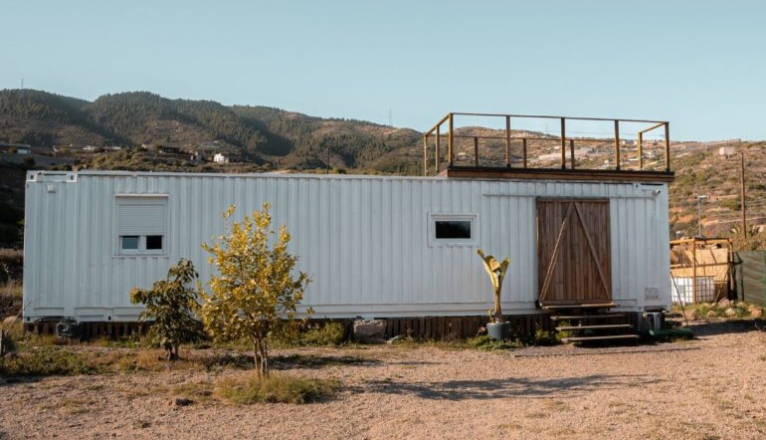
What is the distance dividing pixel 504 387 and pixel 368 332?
4848 millimetres

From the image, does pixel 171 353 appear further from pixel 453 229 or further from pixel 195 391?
pixel 453 229

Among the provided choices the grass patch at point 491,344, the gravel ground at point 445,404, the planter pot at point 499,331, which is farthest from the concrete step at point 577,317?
the gravel ground at point 445,404

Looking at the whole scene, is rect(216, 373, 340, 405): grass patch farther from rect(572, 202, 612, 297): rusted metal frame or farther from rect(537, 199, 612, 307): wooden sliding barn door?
rect(572, 202, 612, 297): rusted metal frame

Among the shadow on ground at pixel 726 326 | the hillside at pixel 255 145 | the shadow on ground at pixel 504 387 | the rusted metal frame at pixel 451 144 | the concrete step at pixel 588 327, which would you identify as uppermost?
the hillside at pixel 255 145

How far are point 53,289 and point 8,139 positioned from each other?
50043 mm

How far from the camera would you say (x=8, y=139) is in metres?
57.1

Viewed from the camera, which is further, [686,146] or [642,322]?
[686,146]

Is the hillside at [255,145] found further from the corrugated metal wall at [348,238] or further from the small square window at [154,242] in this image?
the small square window at [154,242]

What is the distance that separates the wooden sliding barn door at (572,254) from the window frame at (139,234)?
7.59 m

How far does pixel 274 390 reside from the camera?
28.7 ft

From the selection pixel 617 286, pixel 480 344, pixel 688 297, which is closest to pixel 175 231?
pixel 480 344

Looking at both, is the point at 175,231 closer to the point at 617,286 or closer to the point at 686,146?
the point at 617,286

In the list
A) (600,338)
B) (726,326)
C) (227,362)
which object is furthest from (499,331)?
(726,326)

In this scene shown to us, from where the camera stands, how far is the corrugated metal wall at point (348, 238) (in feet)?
45.1
